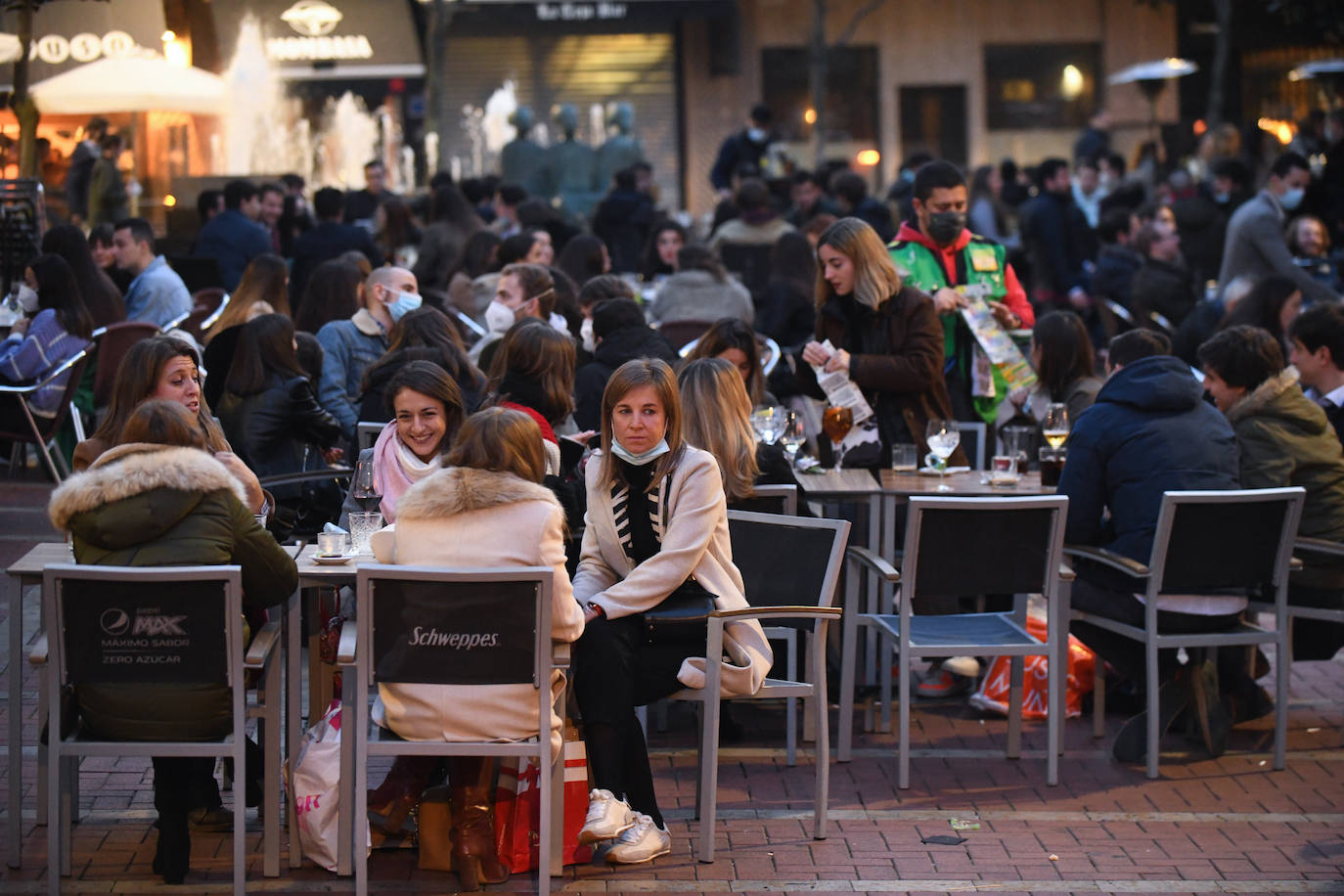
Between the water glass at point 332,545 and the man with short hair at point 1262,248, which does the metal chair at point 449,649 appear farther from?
the man with short hair at point 1262,248

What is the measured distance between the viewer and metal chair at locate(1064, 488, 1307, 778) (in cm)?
584

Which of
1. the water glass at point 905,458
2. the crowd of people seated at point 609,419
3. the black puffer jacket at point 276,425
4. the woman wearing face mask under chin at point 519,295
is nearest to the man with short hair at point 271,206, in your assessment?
the crowd of people seated at point 609,419

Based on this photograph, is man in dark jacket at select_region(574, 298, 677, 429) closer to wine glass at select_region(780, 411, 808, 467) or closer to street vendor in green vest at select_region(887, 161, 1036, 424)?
wine glass at select_region(780, 411, 808, 467)

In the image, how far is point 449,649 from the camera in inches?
177

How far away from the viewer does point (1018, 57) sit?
27.2 m

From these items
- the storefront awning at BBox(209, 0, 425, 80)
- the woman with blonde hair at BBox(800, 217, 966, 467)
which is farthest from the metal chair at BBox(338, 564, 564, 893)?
the storefront awning at BBox(209, 0, 425, 80)

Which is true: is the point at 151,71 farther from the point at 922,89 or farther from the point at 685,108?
the point at 922,89

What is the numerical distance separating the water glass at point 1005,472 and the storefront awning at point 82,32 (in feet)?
28.6

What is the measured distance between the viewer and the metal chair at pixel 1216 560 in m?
5.84

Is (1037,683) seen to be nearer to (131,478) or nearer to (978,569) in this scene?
(978,569)

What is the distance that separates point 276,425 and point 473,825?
9.41ft

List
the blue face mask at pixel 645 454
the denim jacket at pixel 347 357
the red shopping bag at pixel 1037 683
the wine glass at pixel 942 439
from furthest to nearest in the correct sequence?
the denim jacket at pixel 347 357 < the wine glass at pixel 942 439 < the red shopping bag at pixel 1037 683 < the blue face mask at pixel 645 454

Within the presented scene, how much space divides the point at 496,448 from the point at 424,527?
296mm

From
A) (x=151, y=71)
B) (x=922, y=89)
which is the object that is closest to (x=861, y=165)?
(x=922, y=89)
